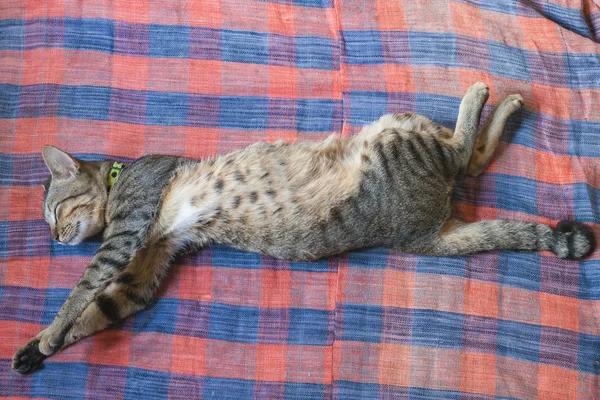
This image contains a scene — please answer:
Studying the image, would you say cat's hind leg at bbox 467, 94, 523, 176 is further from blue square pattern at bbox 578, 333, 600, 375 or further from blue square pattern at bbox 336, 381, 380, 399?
blue square pattern at bbox 336, 381, 380, 399

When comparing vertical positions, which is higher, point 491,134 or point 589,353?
A: point 491,134

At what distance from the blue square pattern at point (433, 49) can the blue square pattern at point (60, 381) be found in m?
1.97

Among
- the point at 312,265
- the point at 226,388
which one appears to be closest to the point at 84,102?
the point at 312,265

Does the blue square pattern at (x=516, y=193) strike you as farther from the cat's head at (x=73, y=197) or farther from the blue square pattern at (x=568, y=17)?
the cat's head at (x=73, y=197)

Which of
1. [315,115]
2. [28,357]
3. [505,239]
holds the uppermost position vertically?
[315,115]

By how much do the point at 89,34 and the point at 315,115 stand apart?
110 centimetres

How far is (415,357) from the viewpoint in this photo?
2309 mm

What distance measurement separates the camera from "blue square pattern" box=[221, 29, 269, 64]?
2.61 meters

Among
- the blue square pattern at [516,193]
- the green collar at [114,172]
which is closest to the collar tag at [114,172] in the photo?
the green collar at [114,172]

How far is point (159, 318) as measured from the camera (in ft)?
7.68

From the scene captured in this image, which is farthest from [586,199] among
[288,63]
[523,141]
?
[288,63]

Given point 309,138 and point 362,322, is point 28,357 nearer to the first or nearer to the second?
point 362,322

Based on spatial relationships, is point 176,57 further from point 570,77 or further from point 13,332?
point 570,77

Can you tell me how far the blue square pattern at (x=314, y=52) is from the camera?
262 centimetres
